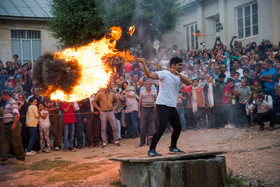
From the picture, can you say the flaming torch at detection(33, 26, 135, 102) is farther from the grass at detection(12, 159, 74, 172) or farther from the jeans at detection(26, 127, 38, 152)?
the jeans at detection(26, 127, 38, 152)

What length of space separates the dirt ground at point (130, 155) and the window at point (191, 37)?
10568 mm

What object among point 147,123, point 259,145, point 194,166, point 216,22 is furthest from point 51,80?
point 216,22

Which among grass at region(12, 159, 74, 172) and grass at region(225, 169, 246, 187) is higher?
grass at region(225, 169, 246, 187)

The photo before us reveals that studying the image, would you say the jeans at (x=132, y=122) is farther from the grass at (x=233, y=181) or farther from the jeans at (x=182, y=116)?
the grass at (x=233, y=181)

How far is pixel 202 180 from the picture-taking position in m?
5.89

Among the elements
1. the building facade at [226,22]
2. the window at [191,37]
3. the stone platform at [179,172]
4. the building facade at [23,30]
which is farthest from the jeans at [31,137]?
the window at [191,37]

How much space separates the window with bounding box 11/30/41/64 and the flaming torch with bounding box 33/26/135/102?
46.5 feet

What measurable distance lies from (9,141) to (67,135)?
2.17 meters

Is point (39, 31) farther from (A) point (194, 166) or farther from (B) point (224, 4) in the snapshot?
(A) point (194, 166)

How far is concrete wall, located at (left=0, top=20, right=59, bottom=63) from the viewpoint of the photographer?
20625 mm

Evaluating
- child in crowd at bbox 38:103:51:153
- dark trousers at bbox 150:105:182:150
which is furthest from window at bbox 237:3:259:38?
dark trousers at bbox 150:105:182:150

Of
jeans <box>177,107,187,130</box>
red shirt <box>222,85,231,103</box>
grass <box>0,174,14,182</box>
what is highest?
red shirt <box>222,85,231,103</box>

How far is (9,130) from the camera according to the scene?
977cm

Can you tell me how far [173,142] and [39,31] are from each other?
58.4ft
